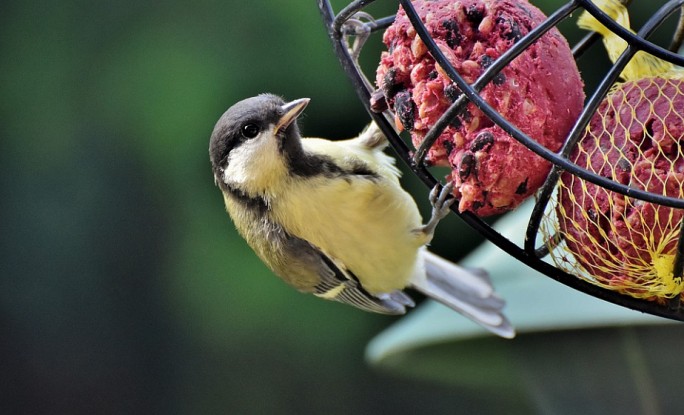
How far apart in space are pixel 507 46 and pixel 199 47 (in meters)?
2.75

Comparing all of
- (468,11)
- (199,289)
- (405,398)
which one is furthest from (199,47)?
(468,11)

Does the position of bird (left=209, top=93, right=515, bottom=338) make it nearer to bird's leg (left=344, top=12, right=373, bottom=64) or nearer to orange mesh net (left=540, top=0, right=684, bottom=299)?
bird's leg (left=344, top=12, right=373, bottom=64)

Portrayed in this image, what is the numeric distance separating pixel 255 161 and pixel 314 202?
17 centimetres

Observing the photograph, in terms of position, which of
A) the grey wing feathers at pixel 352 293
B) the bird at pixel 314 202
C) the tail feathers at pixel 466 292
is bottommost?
the tail feathers at pixel 466 292

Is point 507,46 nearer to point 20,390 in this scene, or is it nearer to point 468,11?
point 468,11

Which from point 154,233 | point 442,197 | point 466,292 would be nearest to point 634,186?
point 442,197

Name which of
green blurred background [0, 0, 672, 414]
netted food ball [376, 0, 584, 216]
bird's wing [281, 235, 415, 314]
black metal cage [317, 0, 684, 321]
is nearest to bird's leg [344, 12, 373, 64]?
black metal cage [317, 0, 684, 321]

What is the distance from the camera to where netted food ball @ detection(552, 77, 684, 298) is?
5.25 ft

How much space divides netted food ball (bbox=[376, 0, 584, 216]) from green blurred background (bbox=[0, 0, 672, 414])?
2257 mm

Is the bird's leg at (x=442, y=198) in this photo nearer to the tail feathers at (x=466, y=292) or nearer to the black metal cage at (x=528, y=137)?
the black metal cage at (x=528, y=137)

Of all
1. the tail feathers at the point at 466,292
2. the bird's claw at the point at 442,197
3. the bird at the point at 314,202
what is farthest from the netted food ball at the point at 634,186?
the tail feathers at the point at 466,292

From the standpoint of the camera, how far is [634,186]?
1.59 m

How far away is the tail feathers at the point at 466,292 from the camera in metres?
2.91

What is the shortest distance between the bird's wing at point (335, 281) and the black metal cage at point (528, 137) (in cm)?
58
